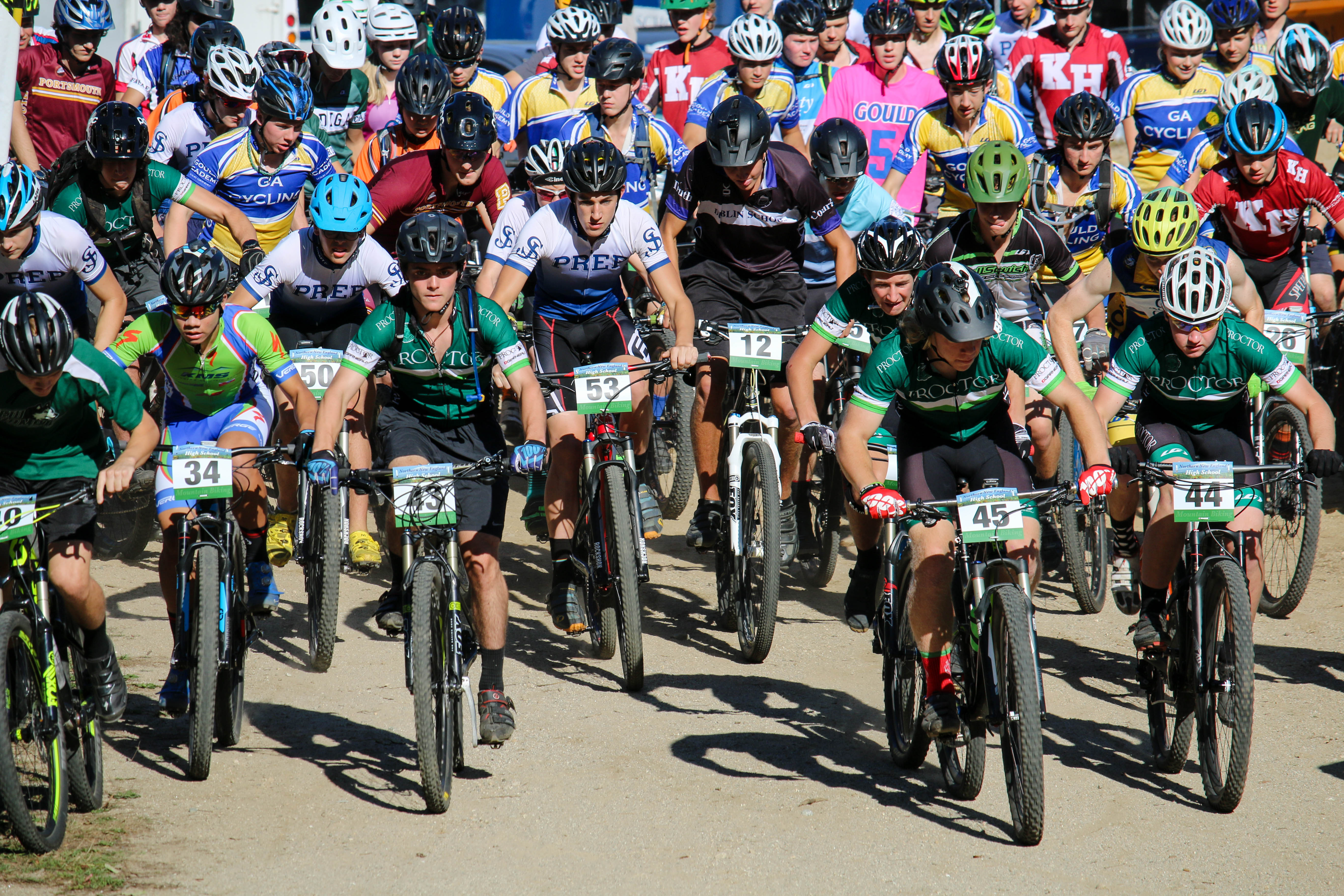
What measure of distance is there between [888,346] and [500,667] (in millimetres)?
2029

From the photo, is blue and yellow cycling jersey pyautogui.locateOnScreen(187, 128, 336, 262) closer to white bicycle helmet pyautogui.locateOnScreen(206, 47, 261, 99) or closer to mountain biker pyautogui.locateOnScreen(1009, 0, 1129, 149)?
white bicycle helmet pyautogui.locateOnScreen(206, 47, 261, 99)

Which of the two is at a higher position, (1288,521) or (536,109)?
(536,109)

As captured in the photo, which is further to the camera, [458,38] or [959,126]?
[458,38]

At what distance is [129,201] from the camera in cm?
852

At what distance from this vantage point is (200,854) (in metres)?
5.19

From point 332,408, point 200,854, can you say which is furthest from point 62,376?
point 200,854

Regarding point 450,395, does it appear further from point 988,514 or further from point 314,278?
point 988,514

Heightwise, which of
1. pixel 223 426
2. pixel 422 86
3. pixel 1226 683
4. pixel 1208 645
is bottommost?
pixel 1226 683

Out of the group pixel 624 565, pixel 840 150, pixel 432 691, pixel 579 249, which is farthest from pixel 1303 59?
pixel 432 691

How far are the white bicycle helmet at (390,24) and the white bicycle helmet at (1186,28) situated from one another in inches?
213

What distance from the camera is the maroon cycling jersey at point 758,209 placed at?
8164 mm

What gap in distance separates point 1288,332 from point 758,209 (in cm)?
291

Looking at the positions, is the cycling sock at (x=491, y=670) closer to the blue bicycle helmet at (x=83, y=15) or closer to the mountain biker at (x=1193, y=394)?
the mountain biker at (x=1193, y=394)

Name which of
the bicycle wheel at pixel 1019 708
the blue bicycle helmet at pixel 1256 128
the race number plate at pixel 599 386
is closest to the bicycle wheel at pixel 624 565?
the race number plate at pixel 599 386
